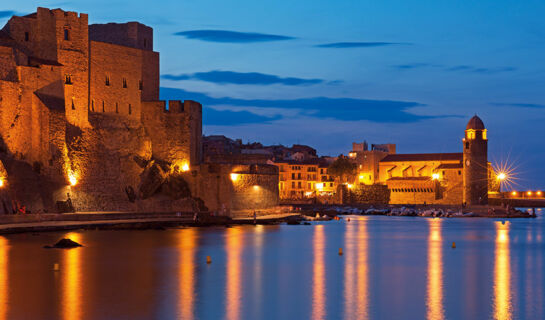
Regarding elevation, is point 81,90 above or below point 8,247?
above

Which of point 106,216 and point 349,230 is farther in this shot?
point 349,230

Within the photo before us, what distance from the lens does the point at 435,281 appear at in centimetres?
1869

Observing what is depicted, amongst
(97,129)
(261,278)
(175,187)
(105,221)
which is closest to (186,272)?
(261,278)

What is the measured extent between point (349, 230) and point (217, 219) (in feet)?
25.9

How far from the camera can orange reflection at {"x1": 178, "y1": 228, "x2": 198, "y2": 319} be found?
1402cm

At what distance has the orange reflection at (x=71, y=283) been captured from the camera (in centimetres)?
1326

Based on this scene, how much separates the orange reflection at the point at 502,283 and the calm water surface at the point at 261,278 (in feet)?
0.13

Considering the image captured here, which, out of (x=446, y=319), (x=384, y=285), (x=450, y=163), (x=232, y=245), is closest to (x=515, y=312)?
(x=446, y=319)

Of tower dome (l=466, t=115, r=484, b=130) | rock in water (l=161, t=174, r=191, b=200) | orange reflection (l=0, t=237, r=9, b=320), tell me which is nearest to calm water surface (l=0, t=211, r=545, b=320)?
orange reflection (l=0, t=237, r=9, b=320)

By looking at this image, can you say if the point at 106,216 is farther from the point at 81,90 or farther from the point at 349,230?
the point at 349,230

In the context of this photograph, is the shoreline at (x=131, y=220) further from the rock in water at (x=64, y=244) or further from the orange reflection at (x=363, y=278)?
the orange reflection at (x=363, y=278)

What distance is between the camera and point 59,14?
1275 inches

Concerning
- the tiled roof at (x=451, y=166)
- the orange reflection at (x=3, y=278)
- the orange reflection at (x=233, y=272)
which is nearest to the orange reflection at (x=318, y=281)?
the orange reflection at (x=233, y=272)

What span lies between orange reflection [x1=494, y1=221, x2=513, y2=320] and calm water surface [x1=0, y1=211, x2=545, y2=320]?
0.04 meters
